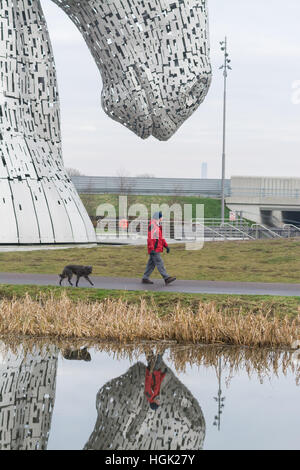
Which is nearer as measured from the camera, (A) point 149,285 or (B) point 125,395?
(B) point 125,395

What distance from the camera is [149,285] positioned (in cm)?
1101

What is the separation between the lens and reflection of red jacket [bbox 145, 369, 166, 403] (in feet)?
16.2

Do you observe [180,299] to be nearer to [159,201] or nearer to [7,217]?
[7,217]

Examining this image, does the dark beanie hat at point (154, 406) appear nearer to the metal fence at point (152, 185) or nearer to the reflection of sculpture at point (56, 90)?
the reflection of sculpture at point (56, 90)

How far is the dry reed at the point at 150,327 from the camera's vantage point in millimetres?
7109

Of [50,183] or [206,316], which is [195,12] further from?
[206,316]

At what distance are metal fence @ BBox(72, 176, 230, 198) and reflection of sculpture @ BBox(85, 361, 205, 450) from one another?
52168 mm

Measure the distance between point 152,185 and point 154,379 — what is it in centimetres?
5599

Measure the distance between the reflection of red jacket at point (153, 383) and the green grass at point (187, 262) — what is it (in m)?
7.08

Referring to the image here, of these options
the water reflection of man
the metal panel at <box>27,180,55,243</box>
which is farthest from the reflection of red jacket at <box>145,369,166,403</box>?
the metal panel at <box>27,180,55,243</box>

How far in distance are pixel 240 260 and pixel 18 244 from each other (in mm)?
4463

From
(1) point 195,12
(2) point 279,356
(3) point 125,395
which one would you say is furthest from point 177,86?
(3) point 125,395
